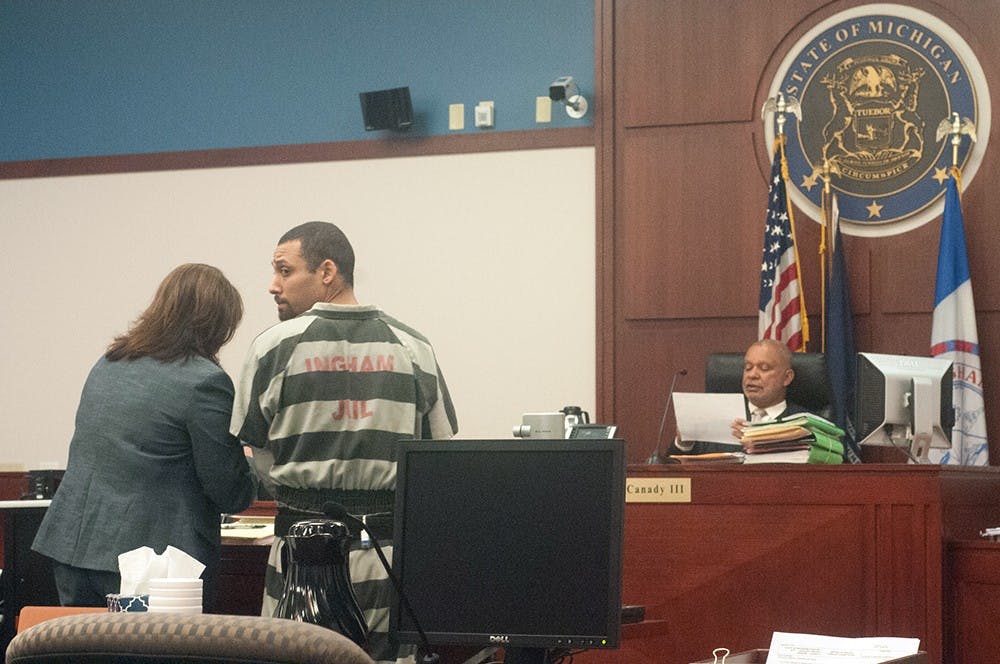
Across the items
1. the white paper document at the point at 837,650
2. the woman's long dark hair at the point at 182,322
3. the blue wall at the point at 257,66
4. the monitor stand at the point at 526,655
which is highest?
the blue wall at the point at 257,66

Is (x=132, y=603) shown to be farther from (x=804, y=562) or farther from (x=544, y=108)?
(x=544, y=108)

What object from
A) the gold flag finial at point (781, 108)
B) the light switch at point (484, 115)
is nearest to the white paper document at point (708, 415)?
the gold flag finial at point (781, 108)

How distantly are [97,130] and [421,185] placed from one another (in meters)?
1.85

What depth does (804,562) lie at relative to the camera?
3574 millimetres

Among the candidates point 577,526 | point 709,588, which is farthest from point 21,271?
point 577,526

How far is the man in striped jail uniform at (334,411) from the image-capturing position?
Result: 2512 mm

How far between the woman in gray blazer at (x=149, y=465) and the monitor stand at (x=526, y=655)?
3.52ft

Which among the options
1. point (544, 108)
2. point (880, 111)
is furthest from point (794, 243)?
point (544, 108)

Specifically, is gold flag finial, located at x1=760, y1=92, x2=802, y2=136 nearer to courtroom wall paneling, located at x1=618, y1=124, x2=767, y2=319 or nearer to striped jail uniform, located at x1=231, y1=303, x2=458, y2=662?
courtroom wall paneling, located at x1=618, y1=124, x2=767, y2=319

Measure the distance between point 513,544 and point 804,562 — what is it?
197 centimetres

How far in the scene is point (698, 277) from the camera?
605 cm

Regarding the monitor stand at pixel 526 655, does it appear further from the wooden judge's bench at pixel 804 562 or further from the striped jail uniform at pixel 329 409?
the wooden judge's bench at pixel 804 562

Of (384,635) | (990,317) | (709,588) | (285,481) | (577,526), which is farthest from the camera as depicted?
(990,317)

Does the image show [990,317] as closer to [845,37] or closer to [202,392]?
[845,37]
